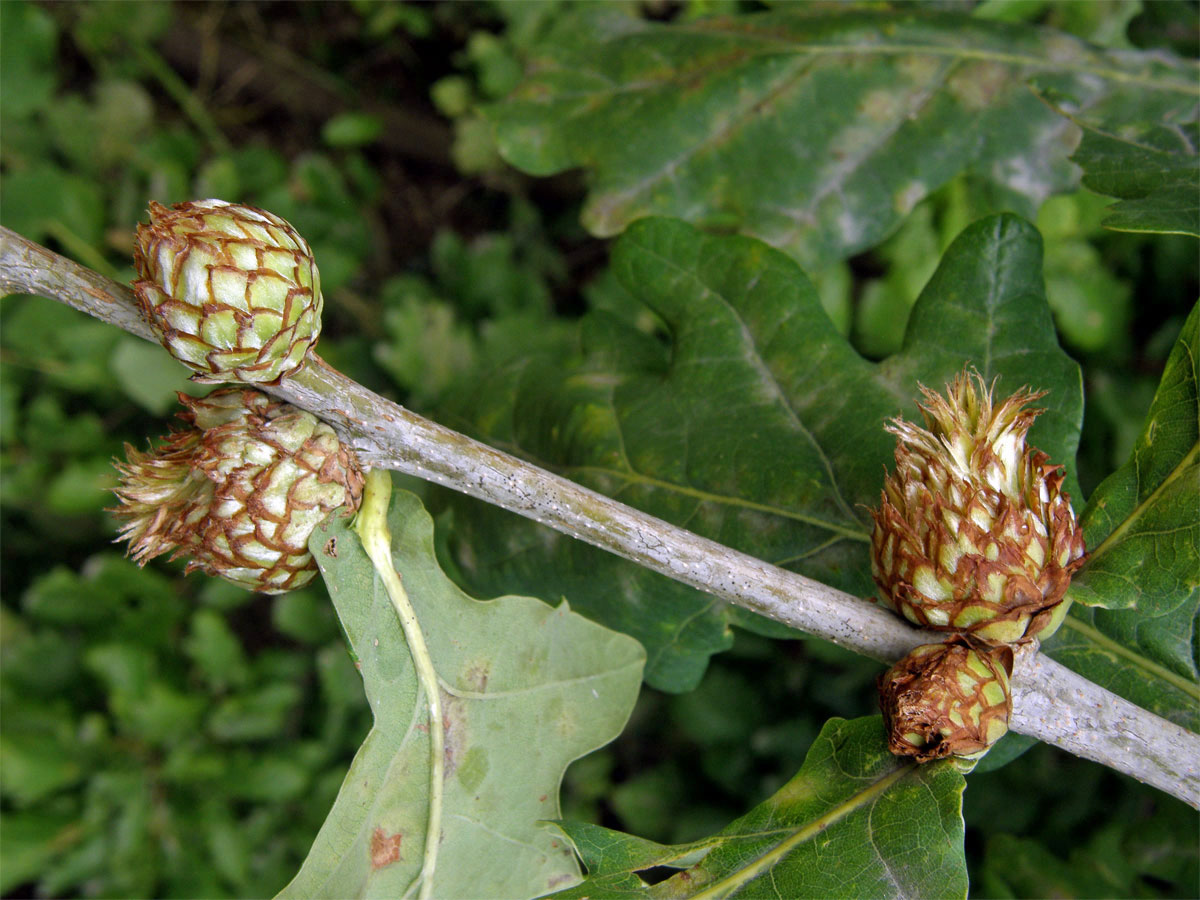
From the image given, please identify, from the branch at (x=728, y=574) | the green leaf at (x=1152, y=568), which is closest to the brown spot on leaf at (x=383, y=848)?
the branch at (x=728, y=574)

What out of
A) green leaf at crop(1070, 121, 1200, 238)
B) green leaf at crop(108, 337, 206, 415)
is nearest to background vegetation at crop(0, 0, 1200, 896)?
green leaf at crop(108, 337, 206, 415)

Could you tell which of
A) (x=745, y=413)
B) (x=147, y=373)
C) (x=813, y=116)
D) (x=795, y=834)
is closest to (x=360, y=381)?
(x=147, y=373)

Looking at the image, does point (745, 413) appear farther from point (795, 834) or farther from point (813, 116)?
point (813, 116)

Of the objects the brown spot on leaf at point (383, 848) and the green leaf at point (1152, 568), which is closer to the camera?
the green leaf at point (1152, 568)

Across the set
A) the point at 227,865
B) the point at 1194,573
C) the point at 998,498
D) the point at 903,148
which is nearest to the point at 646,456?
the point at 998,498

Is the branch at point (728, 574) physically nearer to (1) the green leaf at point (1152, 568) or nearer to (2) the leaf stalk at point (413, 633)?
(2) the leaf stalk at point (413, 633)
